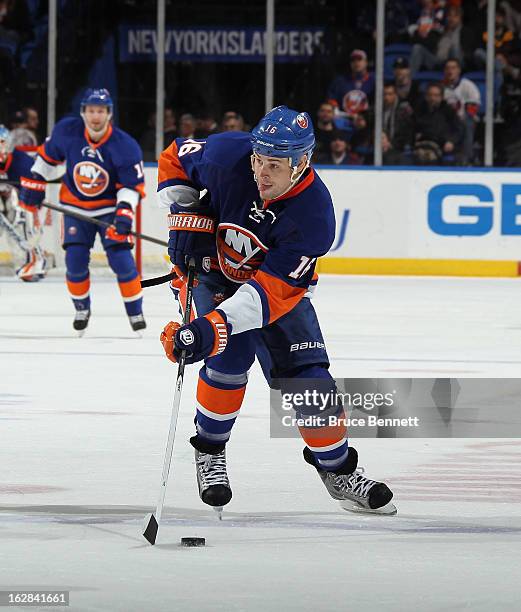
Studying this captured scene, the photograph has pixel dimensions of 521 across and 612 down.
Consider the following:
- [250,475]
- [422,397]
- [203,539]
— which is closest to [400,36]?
[422,397]

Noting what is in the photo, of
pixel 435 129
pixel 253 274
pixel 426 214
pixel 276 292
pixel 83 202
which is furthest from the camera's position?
pixel 435 129

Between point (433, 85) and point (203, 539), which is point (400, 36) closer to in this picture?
point (433, 85)

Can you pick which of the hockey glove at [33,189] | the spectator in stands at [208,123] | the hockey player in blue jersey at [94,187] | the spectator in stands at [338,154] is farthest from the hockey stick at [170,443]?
the spectator in stands at [208,123]

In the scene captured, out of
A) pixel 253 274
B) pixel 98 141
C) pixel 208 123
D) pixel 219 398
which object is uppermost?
pixel 208 123

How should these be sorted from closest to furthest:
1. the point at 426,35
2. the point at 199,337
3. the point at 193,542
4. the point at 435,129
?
the point at 193,542, the point at 199,337, the point at 435,129, the point at 426,35

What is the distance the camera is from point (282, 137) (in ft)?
12.2

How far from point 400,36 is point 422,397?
723cm

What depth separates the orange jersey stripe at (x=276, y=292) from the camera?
3.73 meters

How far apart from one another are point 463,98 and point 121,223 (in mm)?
5383

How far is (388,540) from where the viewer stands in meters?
3.57

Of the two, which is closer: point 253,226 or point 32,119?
point 253,226

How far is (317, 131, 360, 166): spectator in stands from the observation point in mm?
12641

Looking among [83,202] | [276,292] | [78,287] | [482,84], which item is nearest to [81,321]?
[78,287]

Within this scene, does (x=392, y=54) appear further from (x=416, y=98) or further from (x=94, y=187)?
(x=94, y=187)
